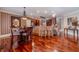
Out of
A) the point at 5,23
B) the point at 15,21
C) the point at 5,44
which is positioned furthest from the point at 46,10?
the point at 5,44

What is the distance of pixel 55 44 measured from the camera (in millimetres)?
2496

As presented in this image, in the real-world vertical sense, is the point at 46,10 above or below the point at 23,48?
above

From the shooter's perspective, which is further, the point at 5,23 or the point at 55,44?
the point at 55,44

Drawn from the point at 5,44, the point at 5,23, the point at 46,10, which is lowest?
the point at 5,44

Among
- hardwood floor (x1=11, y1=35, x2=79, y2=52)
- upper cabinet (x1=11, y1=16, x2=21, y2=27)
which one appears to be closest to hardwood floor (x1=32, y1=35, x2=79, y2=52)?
hardwood floor (x1=11, y1=35, x2=79, y2=52)

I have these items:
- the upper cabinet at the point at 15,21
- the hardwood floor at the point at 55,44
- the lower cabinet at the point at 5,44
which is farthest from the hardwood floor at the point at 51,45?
the upper cabinet at the point at 15,21

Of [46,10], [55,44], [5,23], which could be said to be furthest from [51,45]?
[5,23]

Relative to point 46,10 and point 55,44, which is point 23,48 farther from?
point 46,10

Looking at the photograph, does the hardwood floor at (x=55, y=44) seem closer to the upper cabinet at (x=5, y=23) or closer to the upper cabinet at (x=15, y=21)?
the upper cabinet at (x=15, y=21)

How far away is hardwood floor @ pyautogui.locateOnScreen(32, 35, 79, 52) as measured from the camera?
2463 mm

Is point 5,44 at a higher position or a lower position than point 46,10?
lower

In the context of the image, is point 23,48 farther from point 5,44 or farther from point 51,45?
point 51,45
